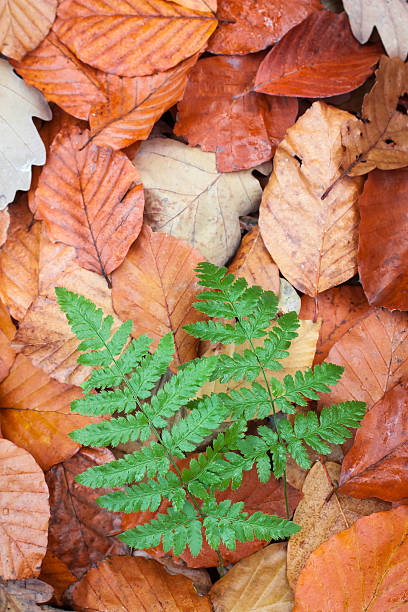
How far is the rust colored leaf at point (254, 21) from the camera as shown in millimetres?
2236

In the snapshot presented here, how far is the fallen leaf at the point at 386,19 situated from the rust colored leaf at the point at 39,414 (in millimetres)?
1865

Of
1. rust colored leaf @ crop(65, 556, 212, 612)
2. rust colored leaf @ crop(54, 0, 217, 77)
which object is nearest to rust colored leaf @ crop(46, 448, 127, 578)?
rust colored leaf @ crop(65, 556, 212, 612)

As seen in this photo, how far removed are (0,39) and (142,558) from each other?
208 cm

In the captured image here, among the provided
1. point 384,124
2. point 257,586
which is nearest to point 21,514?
point 257,586

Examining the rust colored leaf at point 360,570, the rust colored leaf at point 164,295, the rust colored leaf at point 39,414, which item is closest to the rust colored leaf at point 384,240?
the rust colored leaf at point 164,295

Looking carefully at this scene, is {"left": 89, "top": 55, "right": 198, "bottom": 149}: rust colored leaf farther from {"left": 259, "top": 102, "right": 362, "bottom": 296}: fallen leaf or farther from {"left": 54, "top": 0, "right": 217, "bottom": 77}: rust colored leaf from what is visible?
{"left": 259, "top": 102, "right": 362, "bottom": 296}: fallen leaf

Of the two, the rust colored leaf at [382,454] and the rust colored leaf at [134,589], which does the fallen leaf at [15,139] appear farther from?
the rust colored leaf at [382,454]

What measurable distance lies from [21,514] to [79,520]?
250mm

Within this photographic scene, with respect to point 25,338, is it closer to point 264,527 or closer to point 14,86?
point 14,86

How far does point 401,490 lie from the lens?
2.05 m

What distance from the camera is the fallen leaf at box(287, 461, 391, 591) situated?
80.4 inches

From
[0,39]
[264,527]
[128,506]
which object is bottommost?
[264,527]

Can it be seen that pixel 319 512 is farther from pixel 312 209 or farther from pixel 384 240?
pixel 312 209

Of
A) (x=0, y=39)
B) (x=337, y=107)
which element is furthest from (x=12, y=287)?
(x=337, y=107)
